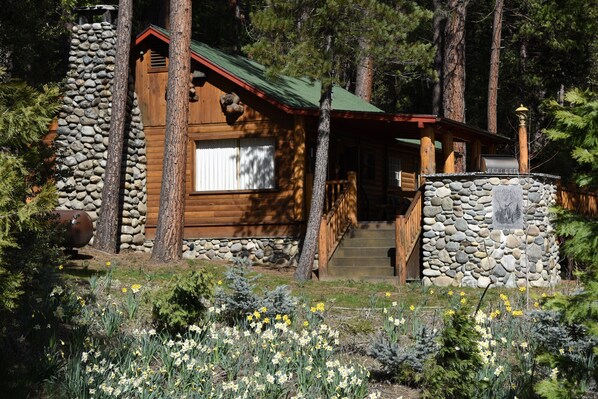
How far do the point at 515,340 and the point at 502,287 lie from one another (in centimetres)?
659

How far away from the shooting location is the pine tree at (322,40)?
1645 cm

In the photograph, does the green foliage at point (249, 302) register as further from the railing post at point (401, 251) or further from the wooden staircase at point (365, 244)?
the wooden staircase at point (365, 244)

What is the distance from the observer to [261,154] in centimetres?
1986

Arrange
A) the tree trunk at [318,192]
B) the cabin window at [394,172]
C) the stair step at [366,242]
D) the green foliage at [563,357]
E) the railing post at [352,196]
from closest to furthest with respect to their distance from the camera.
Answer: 1. the green foliage at [563,357]
2. the tree trunk at [318,192]
3. the stair step at [366,242]
4. the railing post at [352,196]
5. the cabin window at [394,172]

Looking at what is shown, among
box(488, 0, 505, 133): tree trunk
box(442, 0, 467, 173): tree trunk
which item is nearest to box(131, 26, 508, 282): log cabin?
box(442, 0, 467, 173): tree trunk

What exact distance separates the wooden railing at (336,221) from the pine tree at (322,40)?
0.39m

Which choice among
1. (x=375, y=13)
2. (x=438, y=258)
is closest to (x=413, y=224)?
(x=438, y=258)

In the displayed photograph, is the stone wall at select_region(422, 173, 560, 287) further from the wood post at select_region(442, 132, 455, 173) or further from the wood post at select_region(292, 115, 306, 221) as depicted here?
the wood post at select_region(292, 115, 306, 221)

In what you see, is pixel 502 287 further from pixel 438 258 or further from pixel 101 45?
pixel 101 45

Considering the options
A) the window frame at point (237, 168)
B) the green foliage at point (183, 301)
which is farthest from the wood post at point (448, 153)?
the green foliage at point (183, 301)

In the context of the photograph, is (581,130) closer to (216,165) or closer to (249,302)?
(249,302)

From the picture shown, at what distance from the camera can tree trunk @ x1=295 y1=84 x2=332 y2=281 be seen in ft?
56.5

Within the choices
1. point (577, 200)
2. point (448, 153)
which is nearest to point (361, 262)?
point (448, 153)

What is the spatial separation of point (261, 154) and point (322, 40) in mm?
3780
